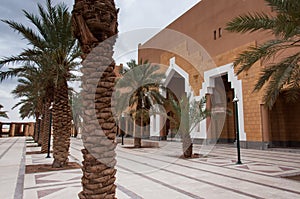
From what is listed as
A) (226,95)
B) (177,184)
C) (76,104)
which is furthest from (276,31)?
(76,104)

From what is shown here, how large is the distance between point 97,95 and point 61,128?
19.6 ft

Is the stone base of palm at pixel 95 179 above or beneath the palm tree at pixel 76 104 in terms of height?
beneath

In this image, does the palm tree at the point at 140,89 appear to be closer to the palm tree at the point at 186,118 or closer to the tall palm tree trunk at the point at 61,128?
the palm tree at the point at 186,118

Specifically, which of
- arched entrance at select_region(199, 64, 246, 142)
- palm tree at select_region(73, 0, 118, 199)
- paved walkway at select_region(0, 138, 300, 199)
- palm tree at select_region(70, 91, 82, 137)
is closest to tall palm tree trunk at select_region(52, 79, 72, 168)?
paved walkway at select_region(0, 138, 300, 199)

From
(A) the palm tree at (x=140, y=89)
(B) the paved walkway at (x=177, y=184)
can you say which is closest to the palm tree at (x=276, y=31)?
(B) the paved walkway at (x=177, y=184)

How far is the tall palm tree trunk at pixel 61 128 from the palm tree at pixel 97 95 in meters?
5.75

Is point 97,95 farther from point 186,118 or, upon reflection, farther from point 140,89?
point 140,89

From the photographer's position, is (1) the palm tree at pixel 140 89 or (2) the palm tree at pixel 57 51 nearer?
(2) the palm tree at pixel 57 51

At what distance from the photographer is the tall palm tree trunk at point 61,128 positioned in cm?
808

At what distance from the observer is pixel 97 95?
9.19 feet

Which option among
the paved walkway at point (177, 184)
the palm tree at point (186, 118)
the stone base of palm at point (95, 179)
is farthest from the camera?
the palm tree at point (186, 118)

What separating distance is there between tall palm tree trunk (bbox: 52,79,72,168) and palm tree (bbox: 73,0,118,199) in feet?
18.9

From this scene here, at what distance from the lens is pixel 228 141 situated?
67.3 feet

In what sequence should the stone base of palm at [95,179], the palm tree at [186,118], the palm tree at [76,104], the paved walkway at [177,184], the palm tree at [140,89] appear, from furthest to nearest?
the palm tree at [140,89], the palm tree at [76,104], the palm tree at [186,118], the paved walkway at [177,184], the stone base of palm at [95,179]
